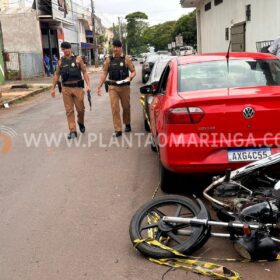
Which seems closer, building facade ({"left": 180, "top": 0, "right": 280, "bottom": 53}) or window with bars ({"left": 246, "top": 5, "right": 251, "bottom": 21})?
building facade ({"left": 180, "top": 0, "right": 280, "bottom": 53})

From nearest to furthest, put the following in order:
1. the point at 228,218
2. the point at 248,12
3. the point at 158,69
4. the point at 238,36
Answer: the point at 228,218 → the point at 158,69 → the point at 248,12 → the point at 238,36

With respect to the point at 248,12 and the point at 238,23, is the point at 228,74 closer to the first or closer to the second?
the point at 248,12

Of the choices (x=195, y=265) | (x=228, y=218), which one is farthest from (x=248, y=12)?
(x=195, y=265)

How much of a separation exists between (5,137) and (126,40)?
110 meters

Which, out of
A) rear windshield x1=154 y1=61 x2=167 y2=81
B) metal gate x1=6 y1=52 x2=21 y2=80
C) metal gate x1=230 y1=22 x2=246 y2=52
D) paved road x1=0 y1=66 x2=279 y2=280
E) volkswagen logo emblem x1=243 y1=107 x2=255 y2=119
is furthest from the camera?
metal gate x1=6 y1=52 x2=21 y2=80

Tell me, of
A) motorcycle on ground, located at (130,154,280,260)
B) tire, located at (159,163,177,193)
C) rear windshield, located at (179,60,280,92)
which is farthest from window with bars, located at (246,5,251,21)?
motorcycle on ground, located at (130,154,280,260)

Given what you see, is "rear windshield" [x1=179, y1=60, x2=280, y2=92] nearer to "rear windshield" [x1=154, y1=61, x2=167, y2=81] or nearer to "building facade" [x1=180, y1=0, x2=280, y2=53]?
"rear windshield" [x1=154, y1=61, x2=167, y2=81]

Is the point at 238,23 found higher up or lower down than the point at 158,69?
higher up

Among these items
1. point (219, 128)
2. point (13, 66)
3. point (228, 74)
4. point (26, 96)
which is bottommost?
point (26, 96)

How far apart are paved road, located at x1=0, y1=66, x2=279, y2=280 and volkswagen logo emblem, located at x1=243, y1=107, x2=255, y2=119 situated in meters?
1.32

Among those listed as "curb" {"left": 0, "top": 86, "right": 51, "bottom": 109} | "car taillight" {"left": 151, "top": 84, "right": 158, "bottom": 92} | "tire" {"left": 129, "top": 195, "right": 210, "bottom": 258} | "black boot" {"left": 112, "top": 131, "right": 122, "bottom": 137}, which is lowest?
"curb" {"left": 0, "top": 86, "right": 51, "bottom": 109}

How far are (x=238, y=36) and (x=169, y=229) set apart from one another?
52.3 ft

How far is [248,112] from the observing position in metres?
4.47

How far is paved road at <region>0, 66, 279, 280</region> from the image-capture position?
355cm
